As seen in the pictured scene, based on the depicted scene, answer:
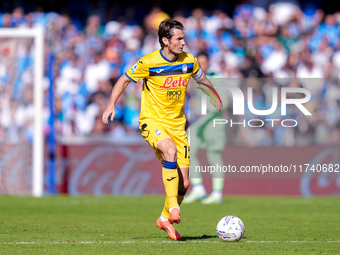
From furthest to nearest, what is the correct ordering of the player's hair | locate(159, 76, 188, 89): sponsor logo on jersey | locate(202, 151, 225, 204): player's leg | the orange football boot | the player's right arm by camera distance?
locate(202, 151, 225, 204): player's leg, locate(159, 76, 188, 89): sponsor logo on jersey, the player's hair, the player's right arm, the orange football boot

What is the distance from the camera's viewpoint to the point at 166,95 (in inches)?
285

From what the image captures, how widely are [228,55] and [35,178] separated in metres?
6.58

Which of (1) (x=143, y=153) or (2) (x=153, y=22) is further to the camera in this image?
(2) (x=153, y=22)

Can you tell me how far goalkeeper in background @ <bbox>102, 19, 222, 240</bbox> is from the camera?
7.04 meters

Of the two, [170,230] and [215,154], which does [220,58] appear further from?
[170,230]

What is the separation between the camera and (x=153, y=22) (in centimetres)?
1914

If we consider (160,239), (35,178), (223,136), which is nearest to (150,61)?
(160,239)

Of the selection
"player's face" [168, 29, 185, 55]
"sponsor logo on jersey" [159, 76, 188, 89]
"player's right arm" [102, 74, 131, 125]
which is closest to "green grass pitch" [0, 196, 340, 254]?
"player's right arm" [102, 74, 131, 125]

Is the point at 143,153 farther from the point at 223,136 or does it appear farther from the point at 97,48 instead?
the point at 97,48

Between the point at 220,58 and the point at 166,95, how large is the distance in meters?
10.5

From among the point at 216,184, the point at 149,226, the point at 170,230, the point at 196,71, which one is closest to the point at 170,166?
the point at 170,230

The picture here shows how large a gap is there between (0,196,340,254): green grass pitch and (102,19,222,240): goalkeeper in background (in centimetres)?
71

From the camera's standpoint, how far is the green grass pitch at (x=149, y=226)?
6195mm

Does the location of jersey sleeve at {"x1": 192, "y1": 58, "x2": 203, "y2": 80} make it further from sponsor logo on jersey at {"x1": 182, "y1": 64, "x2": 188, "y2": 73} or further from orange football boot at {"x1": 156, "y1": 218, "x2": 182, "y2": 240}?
orange football boot at {"x1": 156, "y1": 218, "x2": 182, "y2": 240}
